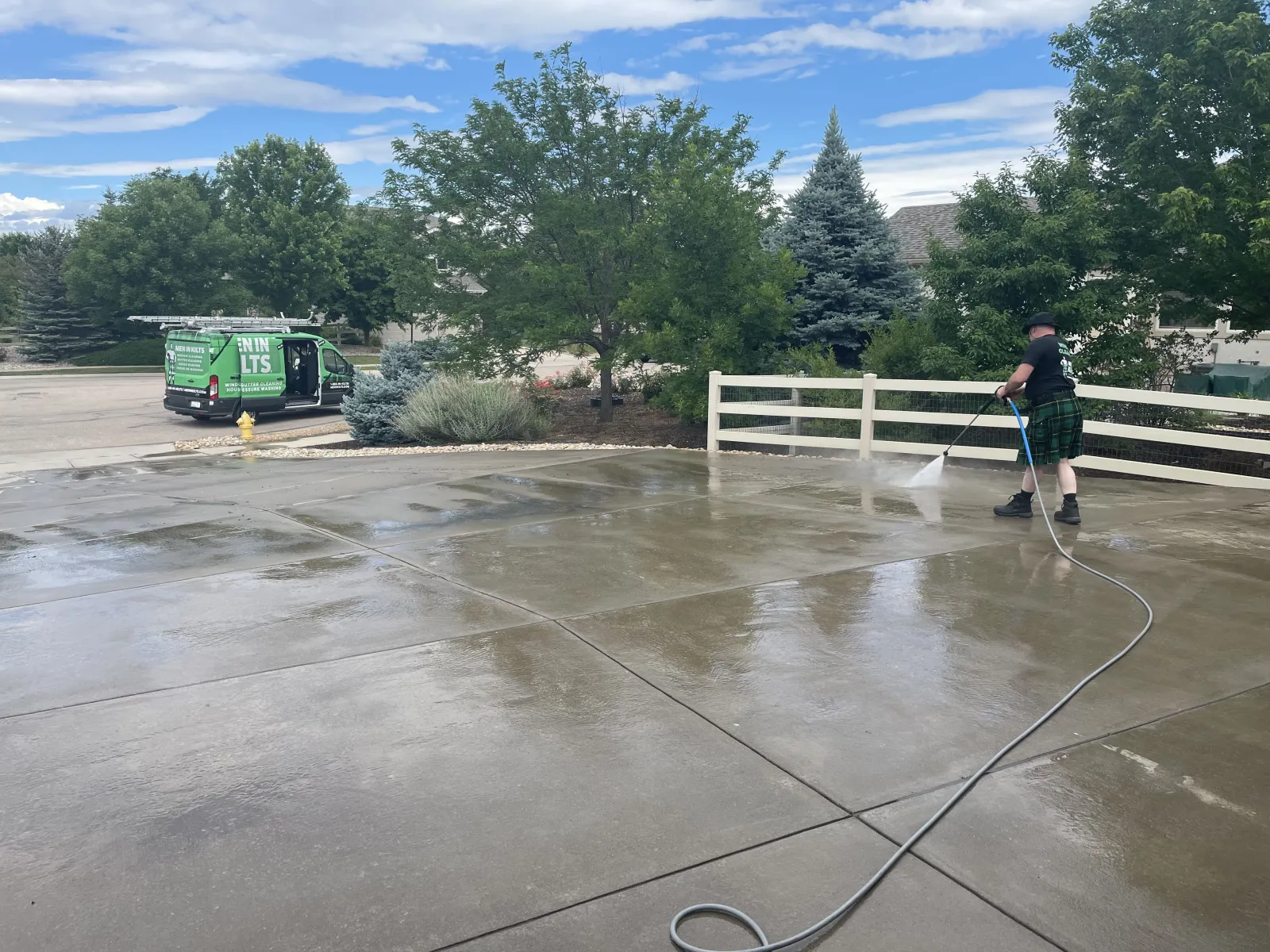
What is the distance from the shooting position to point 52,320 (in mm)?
51500

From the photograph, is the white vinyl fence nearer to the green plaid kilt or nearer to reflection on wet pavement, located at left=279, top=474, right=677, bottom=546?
the green plaid kilt

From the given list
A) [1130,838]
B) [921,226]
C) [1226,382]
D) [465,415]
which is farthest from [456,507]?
[921,226]

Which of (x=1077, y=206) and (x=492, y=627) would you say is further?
(x=1077, y=206)

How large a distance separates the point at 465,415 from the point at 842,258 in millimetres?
8302

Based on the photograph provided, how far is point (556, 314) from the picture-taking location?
56.9 feet

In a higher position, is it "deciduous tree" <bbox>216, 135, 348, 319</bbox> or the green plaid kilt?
"deciduous tree" <bbox>216, 135, 348, 319</bbox>

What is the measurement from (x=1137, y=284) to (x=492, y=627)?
1180 centimetres

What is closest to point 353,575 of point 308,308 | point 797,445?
point 797,445

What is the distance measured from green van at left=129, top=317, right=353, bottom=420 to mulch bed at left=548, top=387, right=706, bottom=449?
6046mm

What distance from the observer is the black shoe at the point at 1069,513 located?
25.5 feet

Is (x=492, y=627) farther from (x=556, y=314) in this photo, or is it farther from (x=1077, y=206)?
(x=556, y=314)

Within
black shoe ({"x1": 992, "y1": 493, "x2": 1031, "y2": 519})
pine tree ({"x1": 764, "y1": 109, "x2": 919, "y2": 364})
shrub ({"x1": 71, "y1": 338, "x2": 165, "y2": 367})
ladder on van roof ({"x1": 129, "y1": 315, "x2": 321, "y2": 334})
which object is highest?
pine tree ({"x1": 764, "y1": 109, "x2": 919, "y2": 364})

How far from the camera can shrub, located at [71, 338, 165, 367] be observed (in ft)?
156

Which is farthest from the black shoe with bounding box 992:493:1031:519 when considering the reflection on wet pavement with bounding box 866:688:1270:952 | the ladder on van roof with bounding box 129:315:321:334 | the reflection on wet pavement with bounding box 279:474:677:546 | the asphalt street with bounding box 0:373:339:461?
the ladder on van roof with bounding box 129:315:321:334
